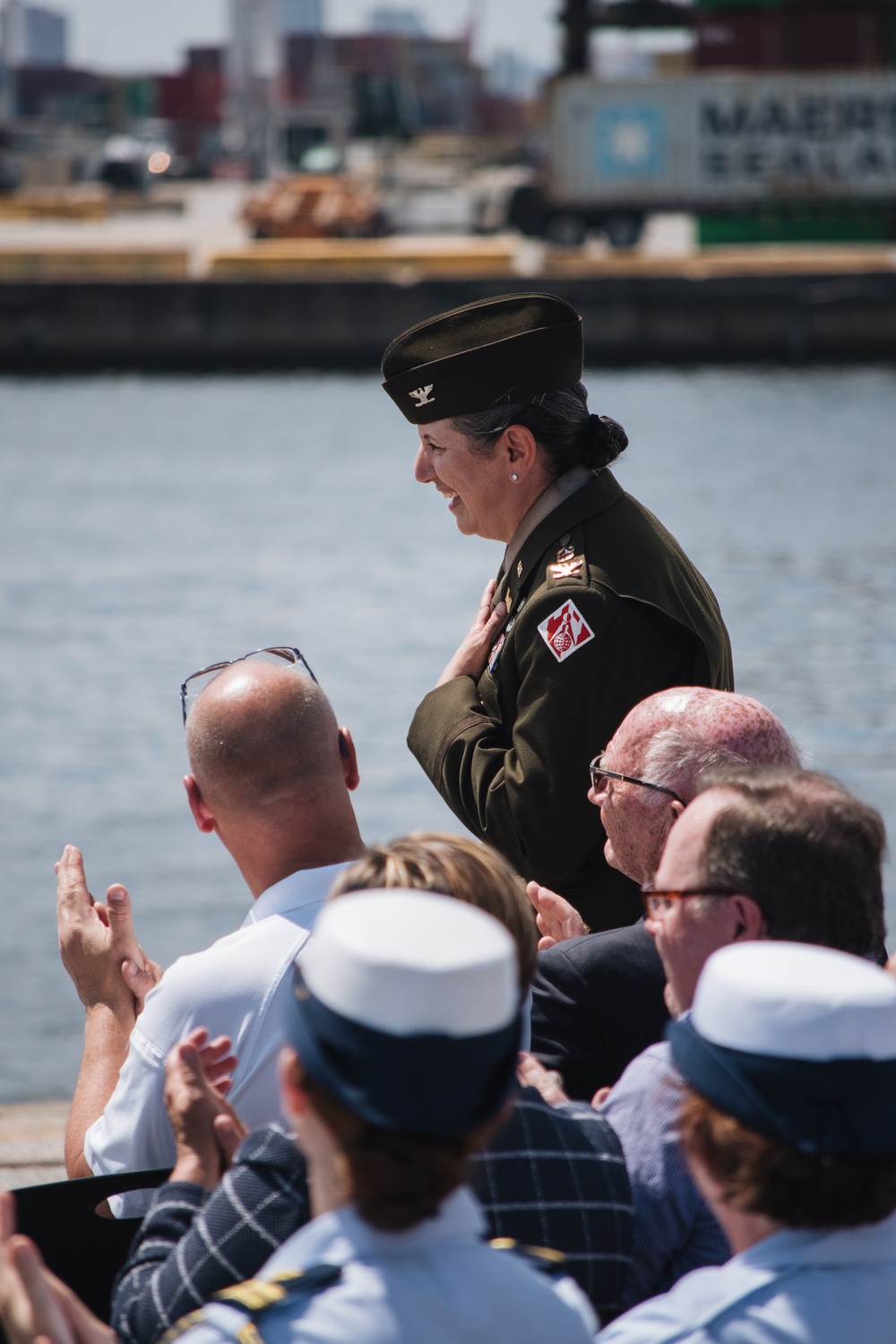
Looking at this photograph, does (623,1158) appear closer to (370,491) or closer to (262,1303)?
(262,1303)

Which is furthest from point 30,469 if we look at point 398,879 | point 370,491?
point 398,879

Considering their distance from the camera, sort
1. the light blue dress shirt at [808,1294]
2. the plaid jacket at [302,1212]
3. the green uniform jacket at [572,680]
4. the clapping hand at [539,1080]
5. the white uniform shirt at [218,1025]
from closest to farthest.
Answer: the light blue dress shirt at [808,1294], the plaid jacket at [302,1212], the clapping hand at [539,1080], the white uniform shirt at [218,1025], the green uniform jacket at [572,680]

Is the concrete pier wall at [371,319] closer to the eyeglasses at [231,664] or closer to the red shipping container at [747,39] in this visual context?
the red shipping container at [747,39]

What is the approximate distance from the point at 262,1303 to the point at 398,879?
0.42 meters

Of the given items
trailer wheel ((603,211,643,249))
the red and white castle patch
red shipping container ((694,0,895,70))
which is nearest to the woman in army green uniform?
the red and white castle patch

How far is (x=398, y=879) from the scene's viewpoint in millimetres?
1704

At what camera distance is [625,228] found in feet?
105

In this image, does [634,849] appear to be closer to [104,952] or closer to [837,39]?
[104,952]

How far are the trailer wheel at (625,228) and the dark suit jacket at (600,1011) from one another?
30.8 m

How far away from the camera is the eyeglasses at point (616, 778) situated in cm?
230

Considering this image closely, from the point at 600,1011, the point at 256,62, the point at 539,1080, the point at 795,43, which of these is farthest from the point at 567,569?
the point at 256,62

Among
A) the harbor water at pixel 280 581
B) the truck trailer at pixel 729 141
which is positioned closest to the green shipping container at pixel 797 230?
the truck trailer at pixel 729 141

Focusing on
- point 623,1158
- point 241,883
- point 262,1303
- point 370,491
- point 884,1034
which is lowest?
point 370,491

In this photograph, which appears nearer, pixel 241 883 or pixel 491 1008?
pixel 491 1008
